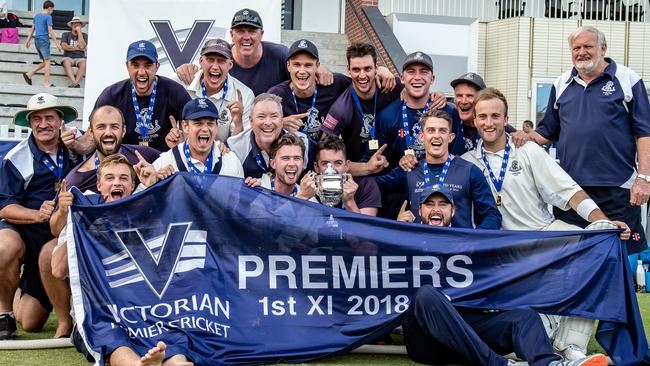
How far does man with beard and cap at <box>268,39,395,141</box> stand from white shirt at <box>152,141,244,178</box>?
68cm

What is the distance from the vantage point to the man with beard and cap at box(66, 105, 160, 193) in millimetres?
6551

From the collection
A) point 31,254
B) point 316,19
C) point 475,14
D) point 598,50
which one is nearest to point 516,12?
point 475,14

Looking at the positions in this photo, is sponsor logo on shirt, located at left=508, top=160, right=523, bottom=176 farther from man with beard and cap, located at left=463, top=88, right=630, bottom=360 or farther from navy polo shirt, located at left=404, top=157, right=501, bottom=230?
navy polo shirt, located at left=404, top=157, right=501, bottom=230

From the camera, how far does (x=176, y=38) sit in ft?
38.3

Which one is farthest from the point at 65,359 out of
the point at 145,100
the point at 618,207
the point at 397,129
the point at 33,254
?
the point at 618,207

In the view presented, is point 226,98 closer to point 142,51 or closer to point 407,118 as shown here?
point 142,51

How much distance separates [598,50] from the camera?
22.8 ft

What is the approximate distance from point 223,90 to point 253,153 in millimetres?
943

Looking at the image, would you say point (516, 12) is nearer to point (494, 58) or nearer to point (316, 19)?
point (494, 58)

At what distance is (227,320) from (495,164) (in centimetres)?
223

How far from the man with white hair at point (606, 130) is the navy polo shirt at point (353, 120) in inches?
56.9

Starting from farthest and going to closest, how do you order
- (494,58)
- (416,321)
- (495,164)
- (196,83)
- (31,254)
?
(494,58) → (196,83) → (31,254) → (495,164) → (416,321)

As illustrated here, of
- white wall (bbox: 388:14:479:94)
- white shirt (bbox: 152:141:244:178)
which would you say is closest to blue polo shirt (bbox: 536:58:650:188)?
white shirt (bbox: 152:141:244:178)

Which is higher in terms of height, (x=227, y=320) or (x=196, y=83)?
(x=196, y=83)
